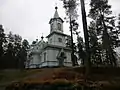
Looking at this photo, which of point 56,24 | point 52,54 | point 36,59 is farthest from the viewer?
point 36,59

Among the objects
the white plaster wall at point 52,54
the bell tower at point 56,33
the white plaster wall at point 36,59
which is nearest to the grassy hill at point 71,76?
the white plaster wall at point 52,54

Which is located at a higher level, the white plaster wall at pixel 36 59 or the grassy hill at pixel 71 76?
the white plaster wall at pixel 36 59

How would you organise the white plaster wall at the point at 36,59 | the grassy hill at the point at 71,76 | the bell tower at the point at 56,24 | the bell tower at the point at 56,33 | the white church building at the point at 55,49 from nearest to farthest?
the grassy hill at the point at 71,76, the white church building at the point at 55,49, the bell tower at the point at 56,33, the bell tower at the point at 56,24, the white plaster wall at the point at 36,59

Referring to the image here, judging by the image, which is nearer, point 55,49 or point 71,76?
point 71,76

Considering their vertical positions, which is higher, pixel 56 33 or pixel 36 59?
pixel 56 33

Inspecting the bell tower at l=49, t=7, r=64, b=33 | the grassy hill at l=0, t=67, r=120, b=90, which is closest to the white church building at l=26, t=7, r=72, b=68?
the bell tower at l=49, t=7, r=64, b=33

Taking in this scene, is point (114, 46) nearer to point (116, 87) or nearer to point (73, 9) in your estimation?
point (73, 9)

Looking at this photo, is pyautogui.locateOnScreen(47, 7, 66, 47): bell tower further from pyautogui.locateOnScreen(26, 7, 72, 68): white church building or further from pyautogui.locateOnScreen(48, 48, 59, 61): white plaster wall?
pyautogui.locateOnScreen(48, 48, 59, 61): white plaster wall

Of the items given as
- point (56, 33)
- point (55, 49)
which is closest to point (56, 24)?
point (56, 33)

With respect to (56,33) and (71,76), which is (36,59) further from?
(71,76)

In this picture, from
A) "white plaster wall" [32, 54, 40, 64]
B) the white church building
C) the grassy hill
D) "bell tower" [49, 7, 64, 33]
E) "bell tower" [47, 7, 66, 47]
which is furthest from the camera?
"white plaster wall" [32, 54, 40, 64]

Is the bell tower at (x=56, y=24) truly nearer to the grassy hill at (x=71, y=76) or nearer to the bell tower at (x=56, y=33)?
the bell tower at (x=56, y=33)

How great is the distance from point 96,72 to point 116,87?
9.76 feet

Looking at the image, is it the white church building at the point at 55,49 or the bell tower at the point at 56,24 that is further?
the bell tower at the point at 56,24
